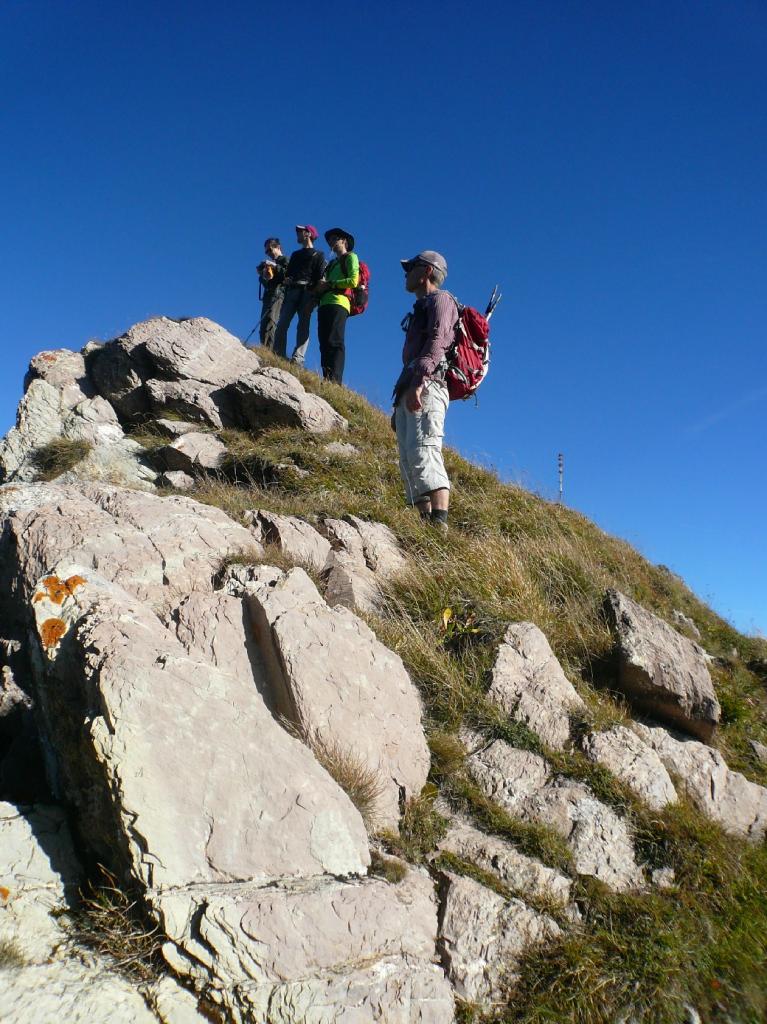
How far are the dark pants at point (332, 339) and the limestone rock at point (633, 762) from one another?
9.24m

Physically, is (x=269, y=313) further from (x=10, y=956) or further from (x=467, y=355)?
(x=10, y=956)

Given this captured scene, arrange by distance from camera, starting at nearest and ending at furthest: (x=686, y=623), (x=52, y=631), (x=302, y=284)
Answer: (x=52, y=631) → (x=686, y=623) → (x=302, y=284)

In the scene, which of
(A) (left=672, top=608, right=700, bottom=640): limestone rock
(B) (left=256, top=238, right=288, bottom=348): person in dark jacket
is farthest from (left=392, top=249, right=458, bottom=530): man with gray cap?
(B) (left=256, top=238, right=288, bottom=348): person in dark jacket

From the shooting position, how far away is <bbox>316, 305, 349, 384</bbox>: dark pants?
39.3ft

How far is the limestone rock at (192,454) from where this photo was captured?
898 cm

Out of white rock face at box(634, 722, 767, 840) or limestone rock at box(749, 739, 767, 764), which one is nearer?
white rock face at box(634, 722, 767, 840)

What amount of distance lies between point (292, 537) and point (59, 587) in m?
2.39

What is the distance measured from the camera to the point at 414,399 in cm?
611

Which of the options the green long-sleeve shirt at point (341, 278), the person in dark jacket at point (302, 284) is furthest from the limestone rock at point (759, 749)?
the person in dark jacket at point (302, 284)

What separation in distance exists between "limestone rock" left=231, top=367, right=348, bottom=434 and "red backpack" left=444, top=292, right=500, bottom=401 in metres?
3.71

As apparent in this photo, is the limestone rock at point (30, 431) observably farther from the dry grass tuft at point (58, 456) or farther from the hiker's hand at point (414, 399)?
the hiker's hand at point (414, 399)

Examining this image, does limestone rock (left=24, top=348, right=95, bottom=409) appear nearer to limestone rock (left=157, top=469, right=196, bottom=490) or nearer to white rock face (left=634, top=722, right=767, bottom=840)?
limestone rock (left=157, top=469, right=196, bottom=490)

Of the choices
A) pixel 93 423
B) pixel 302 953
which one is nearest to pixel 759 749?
pixel 302 953

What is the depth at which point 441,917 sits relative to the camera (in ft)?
9.77
